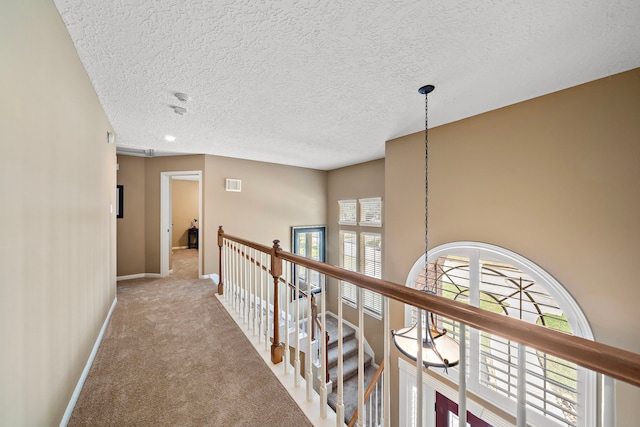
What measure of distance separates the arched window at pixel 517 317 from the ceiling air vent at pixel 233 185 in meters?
3.73

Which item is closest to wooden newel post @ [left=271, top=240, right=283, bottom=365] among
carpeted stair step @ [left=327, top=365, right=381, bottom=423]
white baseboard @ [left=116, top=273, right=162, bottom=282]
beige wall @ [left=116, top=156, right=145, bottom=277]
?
carpeted stair step @ [left=327, top=365, right=381, bottom=423]

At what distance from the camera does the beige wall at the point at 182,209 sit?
26.4ft

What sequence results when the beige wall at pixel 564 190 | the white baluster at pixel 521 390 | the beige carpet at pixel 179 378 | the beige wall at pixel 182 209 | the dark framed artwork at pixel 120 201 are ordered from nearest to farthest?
the white baluster at pixel 521 390 < the beige carpet at pixel 179 378 < the beige wall at pixel 564 190 < the dark framed artwork at pixel 120 201 < the beige wall at pixel 182 209

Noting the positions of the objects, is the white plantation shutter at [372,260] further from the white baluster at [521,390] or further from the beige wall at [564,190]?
the white baluster at [521,390]

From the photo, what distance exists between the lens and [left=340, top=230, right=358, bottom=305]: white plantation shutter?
5.60 m

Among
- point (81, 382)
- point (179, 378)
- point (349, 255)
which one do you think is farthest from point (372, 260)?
point (81, 382)

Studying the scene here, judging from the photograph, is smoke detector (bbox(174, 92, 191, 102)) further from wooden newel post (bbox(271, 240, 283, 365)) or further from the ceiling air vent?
the ceiling air vent

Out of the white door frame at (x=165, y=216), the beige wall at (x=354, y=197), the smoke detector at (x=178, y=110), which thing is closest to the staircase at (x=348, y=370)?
the beige wall at (x=354, y=197)

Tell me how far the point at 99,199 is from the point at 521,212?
165 inches

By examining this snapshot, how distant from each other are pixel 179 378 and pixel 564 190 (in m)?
3.56

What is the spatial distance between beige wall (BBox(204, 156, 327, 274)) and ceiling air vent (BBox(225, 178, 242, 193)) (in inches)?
3.0

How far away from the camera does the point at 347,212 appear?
19.3 ft

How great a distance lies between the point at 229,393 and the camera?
1.64 m

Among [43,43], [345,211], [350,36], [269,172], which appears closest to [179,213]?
[269,172]
